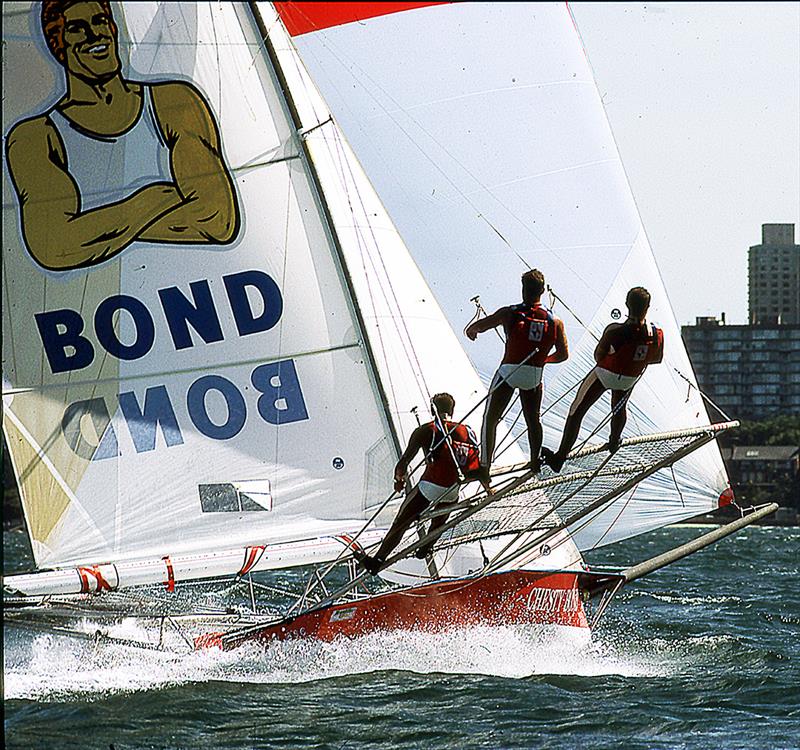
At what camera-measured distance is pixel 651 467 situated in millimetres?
9211

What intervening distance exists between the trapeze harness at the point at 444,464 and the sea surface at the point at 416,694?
4.10 feet

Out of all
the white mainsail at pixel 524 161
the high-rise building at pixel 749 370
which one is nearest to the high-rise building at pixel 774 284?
the high-rise building at pixel 749 370

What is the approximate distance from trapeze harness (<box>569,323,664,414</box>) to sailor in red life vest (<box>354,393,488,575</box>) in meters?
1.10

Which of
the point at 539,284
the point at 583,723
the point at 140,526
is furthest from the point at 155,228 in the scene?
the point at 583,723

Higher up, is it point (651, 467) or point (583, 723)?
point (651, 467)

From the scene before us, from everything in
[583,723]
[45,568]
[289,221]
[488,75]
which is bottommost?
[583,723]

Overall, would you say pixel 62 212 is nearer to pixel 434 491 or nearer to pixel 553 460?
pixel 434 491

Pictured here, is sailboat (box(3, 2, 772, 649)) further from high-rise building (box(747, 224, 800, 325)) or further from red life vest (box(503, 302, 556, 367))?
high-rise building (box(747, 224, 800, 325))

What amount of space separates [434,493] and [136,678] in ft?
7.61

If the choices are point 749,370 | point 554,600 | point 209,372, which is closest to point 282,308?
point 209,372

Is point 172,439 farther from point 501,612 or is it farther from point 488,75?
point 488,75

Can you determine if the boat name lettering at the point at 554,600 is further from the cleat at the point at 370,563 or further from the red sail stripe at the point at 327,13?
the red sail stripe at the point at 327,13

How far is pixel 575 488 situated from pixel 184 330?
2.66 meters

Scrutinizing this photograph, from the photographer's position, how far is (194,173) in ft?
31.4
